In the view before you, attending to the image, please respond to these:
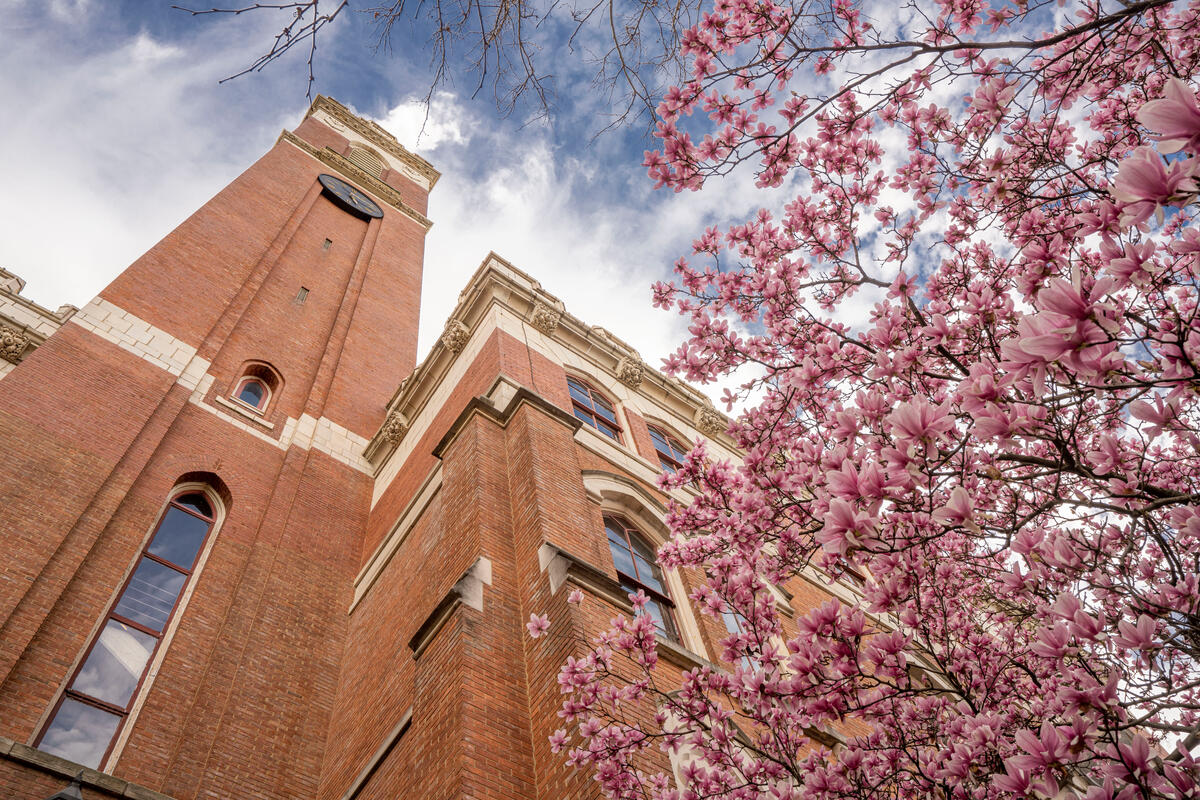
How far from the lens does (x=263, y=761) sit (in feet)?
31.6

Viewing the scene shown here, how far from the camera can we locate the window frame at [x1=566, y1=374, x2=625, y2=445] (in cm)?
1335

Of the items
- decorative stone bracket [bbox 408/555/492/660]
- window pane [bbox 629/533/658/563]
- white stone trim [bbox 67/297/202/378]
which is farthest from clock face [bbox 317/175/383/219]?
decorative stone bracket [bbox 408/555/492/660]

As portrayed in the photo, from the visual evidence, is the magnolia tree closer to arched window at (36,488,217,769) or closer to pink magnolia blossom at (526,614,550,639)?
pink magnolia blossom at (526,614,550,639)

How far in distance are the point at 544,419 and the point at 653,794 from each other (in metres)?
6.10

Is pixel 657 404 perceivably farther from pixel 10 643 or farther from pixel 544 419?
pixel 10 643

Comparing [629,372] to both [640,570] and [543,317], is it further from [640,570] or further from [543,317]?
[640,570]

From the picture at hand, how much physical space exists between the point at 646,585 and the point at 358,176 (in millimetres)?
23935

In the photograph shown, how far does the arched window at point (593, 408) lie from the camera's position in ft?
44.3

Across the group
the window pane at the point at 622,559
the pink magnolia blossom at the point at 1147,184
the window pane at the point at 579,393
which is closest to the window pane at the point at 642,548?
the window pane at the point at 622,559

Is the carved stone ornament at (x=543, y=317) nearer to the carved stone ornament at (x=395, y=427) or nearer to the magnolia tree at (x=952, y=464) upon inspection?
the carved stone ornament at (x=395, y=427)

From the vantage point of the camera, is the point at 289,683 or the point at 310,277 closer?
the point at 289,683

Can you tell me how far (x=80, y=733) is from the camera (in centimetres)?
888

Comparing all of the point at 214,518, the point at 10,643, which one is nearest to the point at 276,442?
the point at 214,518

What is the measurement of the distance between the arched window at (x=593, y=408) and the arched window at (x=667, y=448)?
3.64ft
